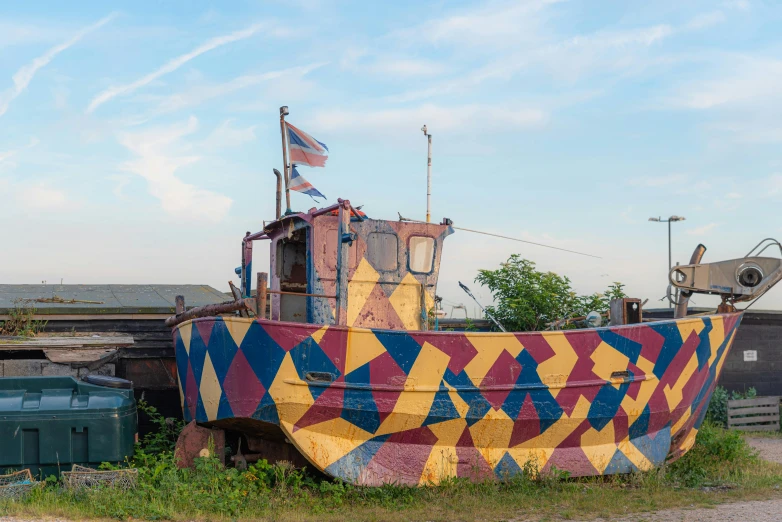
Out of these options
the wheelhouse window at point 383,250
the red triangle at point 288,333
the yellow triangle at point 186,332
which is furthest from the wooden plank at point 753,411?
the yellow triangle at point 186,332

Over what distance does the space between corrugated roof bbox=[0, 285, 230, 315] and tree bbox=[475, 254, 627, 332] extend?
4.58m

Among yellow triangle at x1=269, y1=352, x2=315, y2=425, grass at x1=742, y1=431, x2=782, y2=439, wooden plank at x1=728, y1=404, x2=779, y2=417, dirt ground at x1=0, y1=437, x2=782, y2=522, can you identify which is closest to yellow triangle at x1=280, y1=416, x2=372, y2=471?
yellow triangle at x1=269, y1=352, x2=315, y2=425

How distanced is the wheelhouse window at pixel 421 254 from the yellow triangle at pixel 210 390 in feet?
8.07

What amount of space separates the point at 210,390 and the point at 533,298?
5948 mm

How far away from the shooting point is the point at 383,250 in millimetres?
9016

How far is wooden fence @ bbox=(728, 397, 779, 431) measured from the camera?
15.9 metres

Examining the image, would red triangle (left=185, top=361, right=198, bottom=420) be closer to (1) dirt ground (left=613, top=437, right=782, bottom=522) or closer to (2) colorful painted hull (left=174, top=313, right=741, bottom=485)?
(2) colorful painted hull (left=174, top=313, right=741, bottom=485)

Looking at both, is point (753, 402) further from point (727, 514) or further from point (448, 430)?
point (448, 430)

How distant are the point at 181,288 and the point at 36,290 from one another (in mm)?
2380

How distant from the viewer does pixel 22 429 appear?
26.7 feet

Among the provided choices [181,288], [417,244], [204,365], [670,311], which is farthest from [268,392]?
[670,311]

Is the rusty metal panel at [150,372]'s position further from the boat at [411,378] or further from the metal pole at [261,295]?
the metal pole at [261,295]

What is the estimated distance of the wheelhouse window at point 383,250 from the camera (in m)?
8.96

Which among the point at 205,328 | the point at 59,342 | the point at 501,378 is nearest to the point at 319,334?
the point at 205,328
